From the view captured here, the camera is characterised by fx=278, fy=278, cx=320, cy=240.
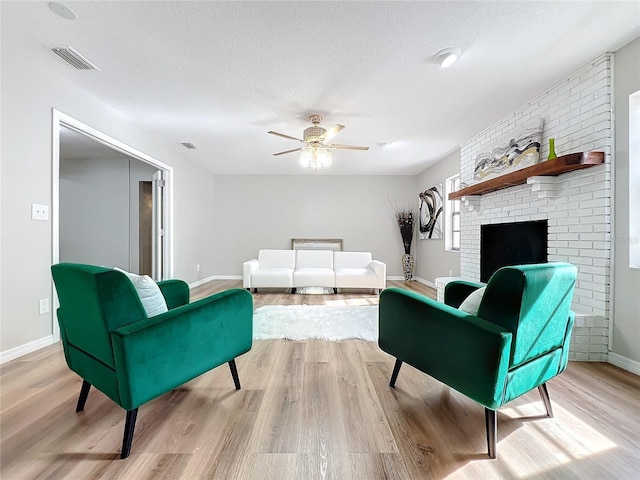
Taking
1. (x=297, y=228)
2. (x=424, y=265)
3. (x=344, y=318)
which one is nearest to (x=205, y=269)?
(x=297, y=228)

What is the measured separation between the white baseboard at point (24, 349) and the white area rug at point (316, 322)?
68.8 inches

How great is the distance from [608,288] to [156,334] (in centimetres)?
312

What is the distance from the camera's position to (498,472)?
1.14 meters

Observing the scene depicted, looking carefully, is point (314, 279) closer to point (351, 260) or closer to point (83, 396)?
point (351, 260)

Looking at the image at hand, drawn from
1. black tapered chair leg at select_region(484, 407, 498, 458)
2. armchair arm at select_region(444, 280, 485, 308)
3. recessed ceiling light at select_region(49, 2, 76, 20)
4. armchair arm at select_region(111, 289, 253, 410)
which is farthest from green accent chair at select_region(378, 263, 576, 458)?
recessed ceiling light at select_region(49, 2, 76, 20)

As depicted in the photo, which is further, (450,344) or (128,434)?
(450,344)

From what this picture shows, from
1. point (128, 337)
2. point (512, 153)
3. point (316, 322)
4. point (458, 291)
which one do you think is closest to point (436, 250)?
point (512, 153)

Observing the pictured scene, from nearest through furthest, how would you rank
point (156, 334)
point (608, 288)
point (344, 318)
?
point (156, 334), point (608, 288), point (344, 318)

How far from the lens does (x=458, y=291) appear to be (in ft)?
6.44

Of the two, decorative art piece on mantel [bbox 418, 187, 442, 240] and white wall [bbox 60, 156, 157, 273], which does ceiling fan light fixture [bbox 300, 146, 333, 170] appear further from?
white wall [bbox 60, 156, 157, 273]

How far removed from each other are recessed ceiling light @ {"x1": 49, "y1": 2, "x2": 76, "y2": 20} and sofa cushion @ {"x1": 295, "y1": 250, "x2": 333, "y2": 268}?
421 cm

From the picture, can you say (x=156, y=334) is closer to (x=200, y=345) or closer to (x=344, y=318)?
(x=200, y=345)

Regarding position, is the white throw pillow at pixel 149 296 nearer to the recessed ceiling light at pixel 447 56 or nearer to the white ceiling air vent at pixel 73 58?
the white ceiling air vent at pixel 73 58

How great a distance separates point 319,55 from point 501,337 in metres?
2.23
